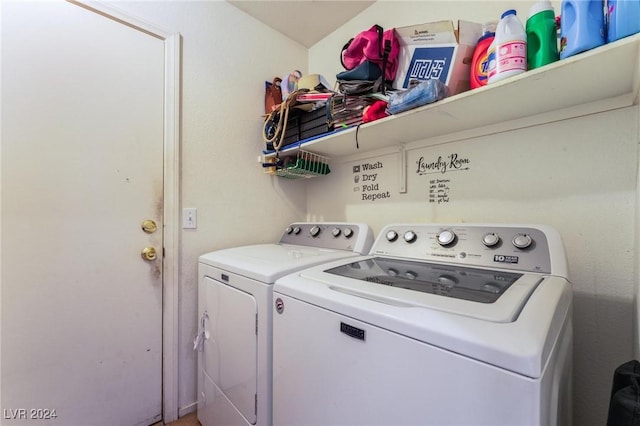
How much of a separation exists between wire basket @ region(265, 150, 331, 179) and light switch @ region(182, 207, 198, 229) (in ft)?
1.79

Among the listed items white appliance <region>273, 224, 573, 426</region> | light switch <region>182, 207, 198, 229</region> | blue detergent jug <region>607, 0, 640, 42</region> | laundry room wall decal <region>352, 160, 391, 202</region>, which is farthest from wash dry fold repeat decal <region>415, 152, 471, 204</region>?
light switch <region>182, 207, 198, 229</region>

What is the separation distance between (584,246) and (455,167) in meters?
0.59

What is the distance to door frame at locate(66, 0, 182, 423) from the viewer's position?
1.47m

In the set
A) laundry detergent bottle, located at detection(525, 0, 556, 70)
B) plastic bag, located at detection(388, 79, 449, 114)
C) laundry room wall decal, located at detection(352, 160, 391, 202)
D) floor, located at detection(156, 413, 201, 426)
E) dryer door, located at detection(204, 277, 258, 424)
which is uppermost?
laundry detergent bottle, located at detection(525, 0, 556, 70)

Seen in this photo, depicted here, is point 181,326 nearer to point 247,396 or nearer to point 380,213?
point 247,396

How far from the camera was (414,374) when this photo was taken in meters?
0.58

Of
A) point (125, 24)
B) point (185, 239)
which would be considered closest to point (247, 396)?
point (185, 239)

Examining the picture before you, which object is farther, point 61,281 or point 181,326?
point 181,326

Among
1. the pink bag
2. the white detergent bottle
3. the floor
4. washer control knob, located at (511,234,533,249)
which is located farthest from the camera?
the floor

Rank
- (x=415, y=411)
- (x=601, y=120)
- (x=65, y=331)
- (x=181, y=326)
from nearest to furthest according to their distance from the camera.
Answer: (x=415, y=411) → (x=601, y=120) → (x=65, y=331) → (x=181, y=326)

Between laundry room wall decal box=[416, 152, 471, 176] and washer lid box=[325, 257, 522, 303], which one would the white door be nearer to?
washer lid box=[325, 257, 522, 303]

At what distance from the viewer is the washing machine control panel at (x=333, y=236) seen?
1411mm

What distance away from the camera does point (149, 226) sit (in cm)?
142

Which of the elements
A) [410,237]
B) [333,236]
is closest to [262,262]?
[333,236]
